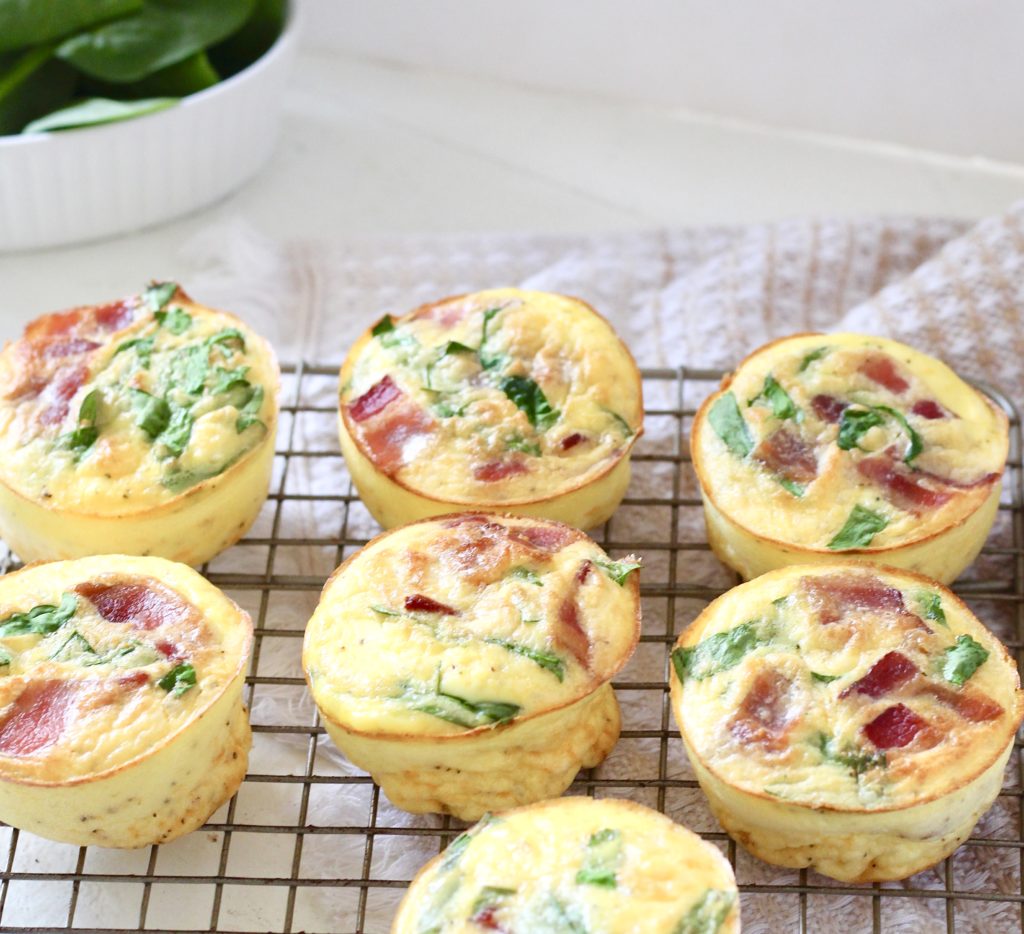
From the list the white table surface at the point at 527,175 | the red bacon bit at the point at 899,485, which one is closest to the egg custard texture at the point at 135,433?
the white table surface at the point at 527,175

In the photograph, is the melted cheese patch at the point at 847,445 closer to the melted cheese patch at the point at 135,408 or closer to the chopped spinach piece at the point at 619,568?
the chopped spinach piece at the point at 619,568

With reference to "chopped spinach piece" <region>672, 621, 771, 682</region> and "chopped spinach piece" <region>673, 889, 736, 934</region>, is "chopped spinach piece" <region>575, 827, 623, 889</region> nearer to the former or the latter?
"chopped spinach piece" <region>673, 889, 736, 934</region>

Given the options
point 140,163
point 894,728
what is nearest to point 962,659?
point 894,728

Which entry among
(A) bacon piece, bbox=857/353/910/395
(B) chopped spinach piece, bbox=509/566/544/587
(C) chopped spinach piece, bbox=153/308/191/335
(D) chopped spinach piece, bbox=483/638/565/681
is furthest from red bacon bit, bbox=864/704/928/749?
(C) chopped spinach piece, bbox=153/308/191/335

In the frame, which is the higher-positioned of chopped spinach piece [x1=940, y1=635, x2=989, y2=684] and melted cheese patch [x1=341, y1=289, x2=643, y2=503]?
chopped spinach piece [x1=940, y1=635, x2=989, y2=684]

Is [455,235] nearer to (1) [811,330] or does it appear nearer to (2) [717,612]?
(1) [811,330]

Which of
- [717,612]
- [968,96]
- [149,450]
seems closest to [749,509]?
[717,612]
